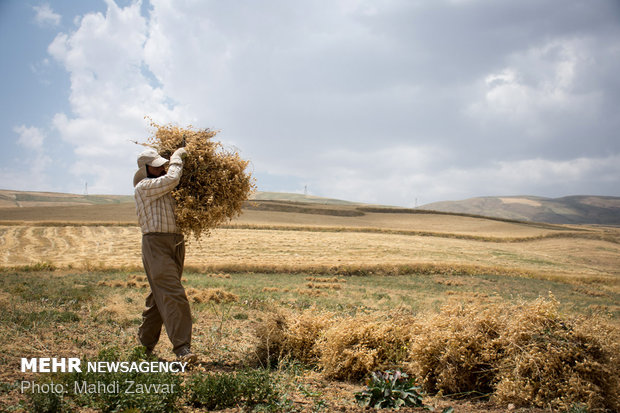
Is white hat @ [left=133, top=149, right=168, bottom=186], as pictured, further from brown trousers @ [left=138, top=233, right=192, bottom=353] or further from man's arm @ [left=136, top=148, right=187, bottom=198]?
brown trousers @ [left=138, top=233, right=192, bottom=353]

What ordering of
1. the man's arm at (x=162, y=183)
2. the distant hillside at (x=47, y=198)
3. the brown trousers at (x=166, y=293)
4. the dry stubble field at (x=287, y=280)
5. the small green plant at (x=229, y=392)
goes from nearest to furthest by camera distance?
1. the small green plant at (x=229, y=392)
2. the brown trousers at (x=166, y=293)
3. the man's arm at (x=162, y=183)
4. the dry stubble field at (x=287, y=280)
5. the distant hillside at (x=47, y=198)

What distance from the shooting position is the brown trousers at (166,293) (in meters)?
5.75

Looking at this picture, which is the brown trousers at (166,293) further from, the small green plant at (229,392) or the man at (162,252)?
the small green plant at (229,392)

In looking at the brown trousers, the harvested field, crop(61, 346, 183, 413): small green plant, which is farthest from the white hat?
the harvested field

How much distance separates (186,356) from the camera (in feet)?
18.3

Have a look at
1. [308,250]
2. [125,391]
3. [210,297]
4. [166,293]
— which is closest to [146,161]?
[166,293]

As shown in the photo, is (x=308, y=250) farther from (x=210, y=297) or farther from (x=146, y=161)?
(x=146, y=161)

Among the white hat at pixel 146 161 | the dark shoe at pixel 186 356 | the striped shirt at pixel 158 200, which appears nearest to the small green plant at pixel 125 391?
the dark shoe at pixel 186 356

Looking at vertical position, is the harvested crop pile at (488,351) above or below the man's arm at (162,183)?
below

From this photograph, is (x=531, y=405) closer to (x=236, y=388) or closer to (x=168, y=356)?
(x=236, y=388)

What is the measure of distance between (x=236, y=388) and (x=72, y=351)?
3.30m

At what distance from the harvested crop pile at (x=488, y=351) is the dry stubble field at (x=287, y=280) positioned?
18 centimetres

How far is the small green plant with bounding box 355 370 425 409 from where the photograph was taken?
4469mm

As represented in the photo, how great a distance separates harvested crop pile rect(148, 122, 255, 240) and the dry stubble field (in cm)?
206
